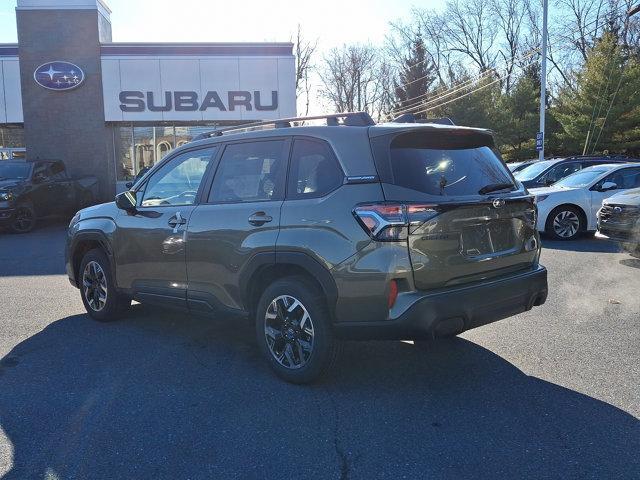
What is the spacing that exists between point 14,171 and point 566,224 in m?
12.8

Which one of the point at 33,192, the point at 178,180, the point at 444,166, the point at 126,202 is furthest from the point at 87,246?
the point at 33,192

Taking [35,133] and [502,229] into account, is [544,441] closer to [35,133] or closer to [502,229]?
[502,229]

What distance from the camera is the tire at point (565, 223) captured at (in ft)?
35.6

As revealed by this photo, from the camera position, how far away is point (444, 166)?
3904 mm

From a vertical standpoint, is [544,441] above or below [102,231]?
below

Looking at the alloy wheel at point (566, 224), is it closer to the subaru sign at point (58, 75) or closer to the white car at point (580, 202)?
the white car at point (580, 202)


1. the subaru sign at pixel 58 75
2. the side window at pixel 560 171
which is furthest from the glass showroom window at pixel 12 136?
the side window at pixel 560 171

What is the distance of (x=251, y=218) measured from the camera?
4.17m

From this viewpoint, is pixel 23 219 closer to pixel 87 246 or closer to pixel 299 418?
pixel 87 246

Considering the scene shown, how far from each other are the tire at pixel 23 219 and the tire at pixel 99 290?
8926 millimetres

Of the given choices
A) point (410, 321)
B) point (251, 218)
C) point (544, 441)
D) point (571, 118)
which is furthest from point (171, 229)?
point (571, 118)

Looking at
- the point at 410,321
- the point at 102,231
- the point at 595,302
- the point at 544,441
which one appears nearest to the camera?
the point at 544,441

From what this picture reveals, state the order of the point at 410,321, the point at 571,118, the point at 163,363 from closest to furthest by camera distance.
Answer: the point at 410,321 < the point at 163,363 < the point at 571,118

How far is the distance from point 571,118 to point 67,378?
2869 cm
